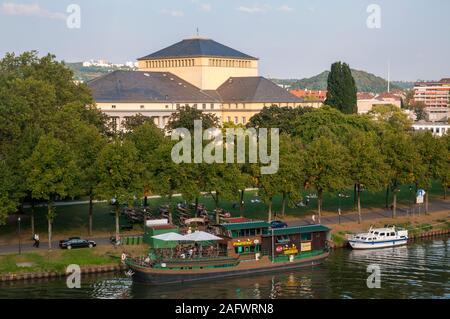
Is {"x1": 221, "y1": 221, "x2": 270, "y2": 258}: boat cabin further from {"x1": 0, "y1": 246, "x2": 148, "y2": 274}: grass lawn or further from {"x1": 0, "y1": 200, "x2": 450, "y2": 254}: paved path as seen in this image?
{"x1": 0, "y1": 200, "x2": 450, "y2": 254}: paved path

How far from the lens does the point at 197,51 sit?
149250mm

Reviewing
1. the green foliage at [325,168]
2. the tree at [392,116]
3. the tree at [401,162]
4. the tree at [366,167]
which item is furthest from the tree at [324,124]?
the green foliage at [325,168]

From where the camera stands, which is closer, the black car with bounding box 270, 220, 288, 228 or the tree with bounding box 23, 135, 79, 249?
the tree with bounding box 23, 135, 79, 249

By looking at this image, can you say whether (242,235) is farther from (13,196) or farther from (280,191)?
(13,196)

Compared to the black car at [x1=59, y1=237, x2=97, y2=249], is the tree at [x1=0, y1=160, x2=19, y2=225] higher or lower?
higher

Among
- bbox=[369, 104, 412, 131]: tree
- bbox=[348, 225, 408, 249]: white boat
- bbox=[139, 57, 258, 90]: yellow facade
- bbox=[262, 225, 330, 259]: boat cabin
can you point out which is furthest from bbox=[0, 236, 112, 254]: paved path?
bbox=[369, 104, 412, 131]: tree

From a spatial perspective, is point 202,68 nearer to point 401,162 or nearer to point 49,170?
point 401,162

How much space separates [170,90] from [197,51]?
46.3 feet

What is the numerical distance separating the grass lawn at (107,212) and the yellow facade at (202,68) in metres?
54.8

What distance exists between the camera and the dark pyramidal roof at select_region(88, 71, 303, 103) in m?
132

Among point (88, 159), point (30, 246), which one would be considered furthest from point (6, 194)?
point (88, 159)

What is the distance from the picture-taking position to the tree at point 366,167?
270 feet

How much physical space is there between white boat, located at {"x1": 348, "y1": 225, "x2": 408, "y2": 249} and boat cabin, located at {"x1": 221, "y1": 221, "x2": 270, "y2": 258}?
37.0 feet

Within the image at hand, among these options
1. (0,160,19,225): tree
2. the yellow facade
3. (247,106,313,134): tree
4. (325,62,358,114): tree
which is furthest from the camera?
the yellow facade
